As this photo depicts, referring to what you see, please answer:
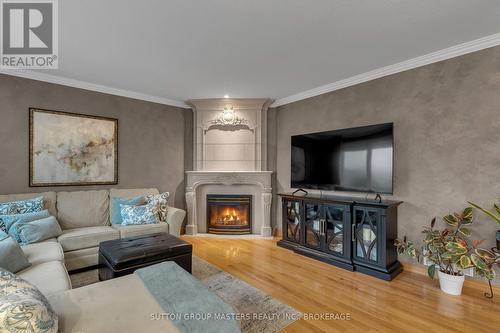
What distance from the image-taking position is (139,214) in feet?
11.1

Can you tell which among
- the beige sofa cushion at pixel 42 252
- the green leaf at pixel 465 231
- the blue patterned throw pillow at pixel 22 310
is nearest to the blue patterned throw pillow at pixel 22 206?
the beige sofa cushion at pixel 42 252

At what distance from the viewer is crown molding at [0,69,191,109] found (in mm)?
3146

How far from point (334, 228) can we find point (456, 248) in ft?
4.10

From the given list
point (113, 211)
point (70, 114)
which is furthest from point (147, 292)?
point (70, 114)

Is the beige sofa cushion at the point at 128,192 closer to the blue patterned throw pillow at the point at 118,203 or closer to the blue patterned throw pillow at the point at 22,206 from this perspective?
the blue patterned throw pillow at the point at 118,203

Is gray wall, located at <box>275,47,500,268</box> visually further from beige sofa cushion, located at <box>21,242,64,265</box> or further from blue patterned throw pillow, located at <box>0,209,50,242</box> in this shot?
blue patterned throw pillow, located at <box>0,209,50,242</box>

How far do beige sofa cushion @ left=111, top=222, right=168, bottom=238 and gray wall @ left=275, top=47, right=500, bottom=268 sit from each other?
10.6 ft

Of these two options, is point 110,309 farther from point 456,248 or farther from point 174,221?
point 456,248

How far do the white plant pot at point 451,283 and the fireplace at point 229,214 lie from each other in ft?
9.20

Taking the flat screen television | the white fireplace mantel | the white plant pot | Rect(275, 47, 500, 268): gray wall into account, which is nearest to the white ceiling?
Rect(275, 47, 500, 268): gray wall

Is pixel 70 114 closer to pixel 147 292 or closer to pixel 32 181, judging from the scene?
pixel 32 181

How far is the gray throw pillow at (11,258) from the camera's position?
179 centimetres

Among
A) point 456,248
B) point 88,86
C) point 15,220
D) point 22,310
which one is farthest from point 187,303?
point 88,86

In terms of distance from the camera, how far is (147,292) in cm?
148
